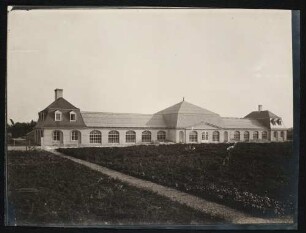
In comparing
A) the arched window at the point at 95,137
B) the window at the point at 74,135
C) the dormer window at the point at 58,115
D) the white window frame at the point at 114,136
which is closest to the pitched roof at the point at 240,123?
the white window frame at the point at 114,136

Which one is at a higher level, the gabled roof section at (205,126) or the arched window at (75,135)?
the gabled roof section at (205,126)

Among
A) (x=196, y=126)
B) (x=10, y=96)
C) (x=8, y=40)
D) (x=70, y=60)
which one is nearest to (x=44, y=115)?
(x=10, y=96)

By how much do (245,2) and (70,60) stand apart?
5.94 ft

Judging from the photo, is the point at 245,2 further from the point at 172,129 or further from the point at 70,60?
the point at 70,60

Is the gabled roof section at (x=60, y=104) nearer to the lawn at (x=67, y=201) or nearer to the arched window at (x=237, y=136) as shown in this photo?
the lawn at (x=67, y=201)

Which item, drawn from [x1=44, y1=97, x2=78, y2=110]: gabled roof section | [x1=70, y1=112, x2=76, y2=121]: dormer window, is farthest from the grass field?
[x1=44, y1=97, x2=78, y2=110]: gabled roof section

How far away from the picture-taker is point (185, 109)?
3045mm

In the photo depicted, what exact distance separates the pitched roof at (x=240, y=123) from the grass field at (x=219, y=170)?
21 cm

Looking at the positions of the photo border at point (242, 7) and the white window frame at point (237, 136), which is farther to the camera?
the white window frame at point (237, 136)

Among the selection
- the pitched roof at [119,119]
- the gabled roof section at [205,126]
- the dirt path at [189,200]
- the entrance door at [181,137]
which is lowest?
the dirt path at [189,200]

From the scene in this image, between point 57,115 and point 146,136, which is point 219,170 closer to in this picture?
point 146,136

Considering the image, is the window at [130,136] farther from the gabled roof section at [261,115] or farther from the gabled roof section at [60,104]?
the gabled roof section at [261,115]

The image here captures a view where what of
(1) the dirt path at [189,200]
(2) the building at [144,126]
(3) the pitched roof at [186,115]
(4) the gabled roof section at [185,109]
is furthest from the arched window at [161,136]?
(1) the dirt path at [189,200]

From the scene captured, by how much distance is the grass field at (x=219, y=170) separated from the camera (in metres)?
3.05
